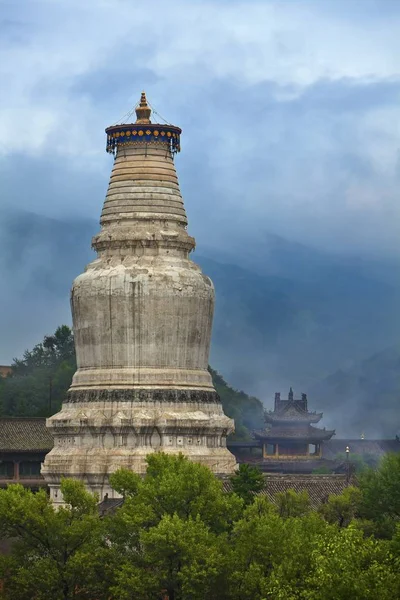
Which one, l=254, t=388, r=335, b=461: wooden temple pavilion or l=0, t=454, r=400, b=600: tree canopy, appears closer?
l=0, t=454, r=400, b=600: tree canopy

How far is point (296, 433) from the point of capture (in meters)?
114

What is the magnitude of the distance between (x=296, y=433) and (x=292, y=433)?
0.83 feet

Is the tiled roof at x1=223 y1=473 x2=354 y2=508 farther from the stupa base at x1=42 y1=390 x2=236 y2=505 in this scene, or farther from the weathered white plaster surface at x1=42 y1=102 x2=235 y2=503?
the weathered white plaster surface at x1=42 y1=102 x2=235 y2=503

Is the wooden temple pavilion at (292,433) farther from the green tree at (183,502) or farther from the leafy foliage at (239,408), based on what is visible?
the green tree at (183,502)

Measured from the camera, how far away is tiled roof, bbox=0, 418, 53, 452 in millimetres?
82562

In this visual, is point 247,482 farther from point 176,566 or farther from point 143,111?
point 143,111

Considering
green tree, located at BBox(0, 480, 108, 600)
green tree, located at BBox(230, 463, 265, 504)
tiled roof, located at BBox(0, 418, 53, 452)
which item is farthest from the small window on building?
green tree, located at BBox(0, 480, 108, 600)

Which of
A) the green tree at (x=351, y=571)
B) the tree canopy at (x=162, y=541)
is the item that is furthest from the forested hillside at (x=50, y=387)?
the green tree at (x=351, y=571)

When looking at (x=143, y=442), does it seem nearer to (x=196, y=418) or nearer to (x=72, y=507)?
(x=196, y=418)

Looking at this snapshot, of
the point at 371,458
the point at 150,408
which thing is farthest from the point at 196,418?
the point at 371,458

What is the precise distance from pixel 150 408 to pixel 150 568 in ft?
46.2

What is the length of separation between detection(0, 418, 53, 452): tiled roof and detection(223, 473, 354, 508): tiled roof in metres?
13.2

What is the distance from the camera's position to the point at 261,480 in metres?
64.6

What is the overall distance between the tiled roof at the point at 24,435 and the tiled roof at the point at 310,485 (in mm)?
13231
